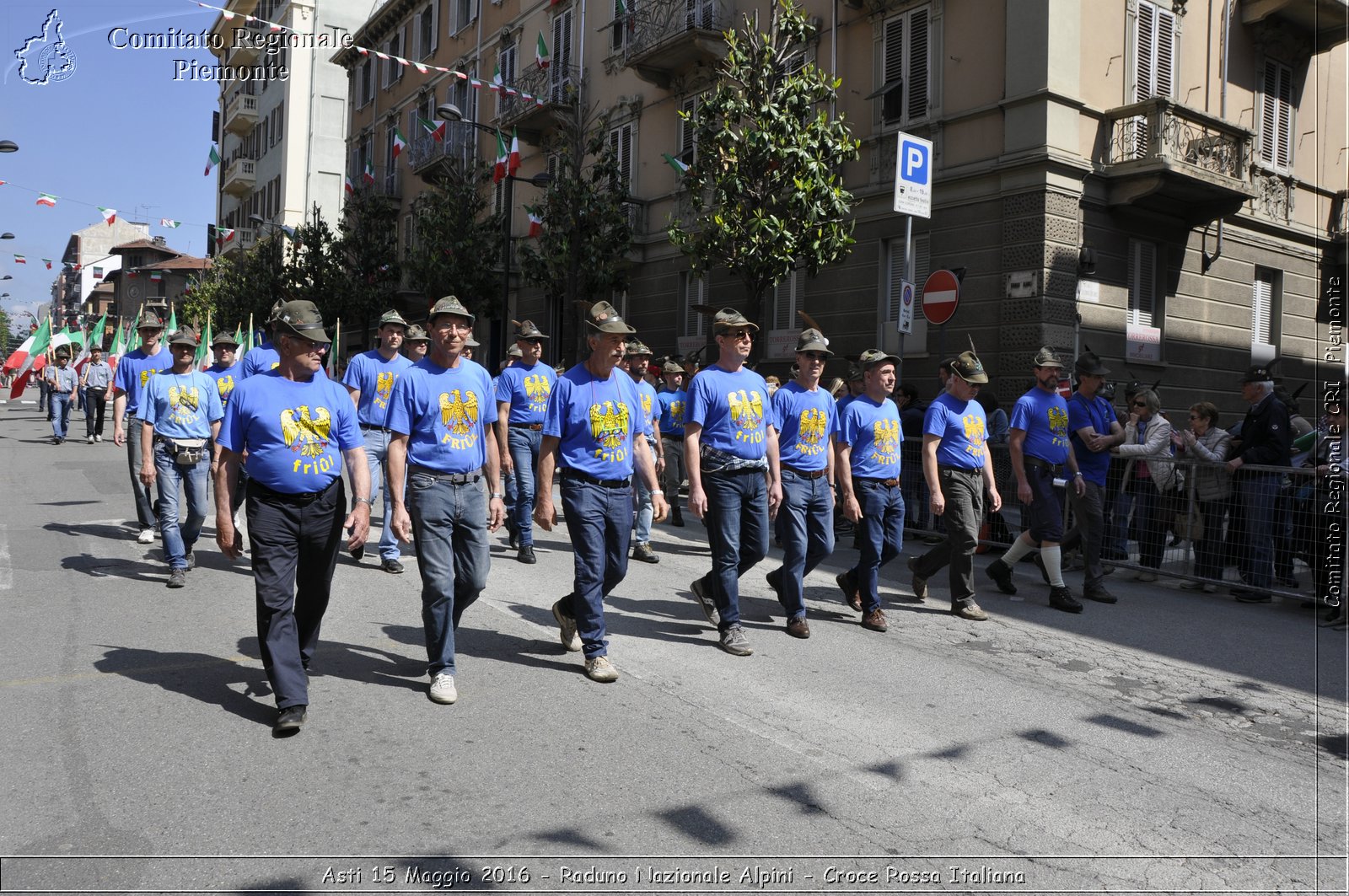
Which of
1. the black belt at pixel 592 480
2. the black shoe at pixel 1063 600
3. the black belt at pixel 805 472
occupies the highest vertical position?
the black belt at pixel 805 472

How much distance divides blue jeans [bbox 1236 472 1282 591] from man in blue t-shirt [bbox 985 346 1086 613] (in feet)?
5.46

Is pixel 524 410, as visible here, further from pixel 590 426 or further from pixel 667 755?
pixel 667 755

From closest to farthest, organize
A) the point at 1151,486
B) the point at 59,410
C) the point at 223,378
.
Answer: the point at 223,378 < the point at 1151,486 < the point at 59,410

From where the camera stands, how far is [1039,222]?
15625mm

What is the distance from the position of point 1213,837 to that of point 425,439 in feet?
12.5

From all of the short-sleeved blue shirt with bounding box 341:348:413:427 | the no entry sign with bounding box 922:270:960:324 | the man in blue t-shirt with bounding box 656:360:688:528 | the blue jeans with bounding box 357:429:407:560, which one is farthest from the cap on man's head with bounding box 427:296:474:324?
the no entry sign with bounding box 922:270:960:324

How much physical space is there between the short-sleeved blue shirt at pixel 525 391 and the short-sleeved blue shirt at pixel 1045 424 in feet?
13.6

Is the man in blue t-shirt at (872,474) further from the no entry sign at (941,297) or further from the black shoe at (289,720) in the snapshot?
the no entry sign at (941,297)

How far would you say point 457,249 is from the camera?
26562mm

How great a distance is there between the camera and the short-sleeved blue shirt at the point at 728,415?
6.27m

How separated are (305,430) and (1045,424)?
554cm

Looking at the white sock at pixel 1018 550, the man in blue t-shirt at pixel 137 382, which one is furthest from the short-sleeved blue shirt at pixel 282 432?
the white sock at pixel 1018 550

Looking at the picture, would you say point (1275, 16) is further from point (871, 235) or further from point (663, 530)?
point (663, 530)

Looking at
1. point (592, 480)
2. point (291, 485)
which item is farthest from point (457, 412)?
point (291, 485)
